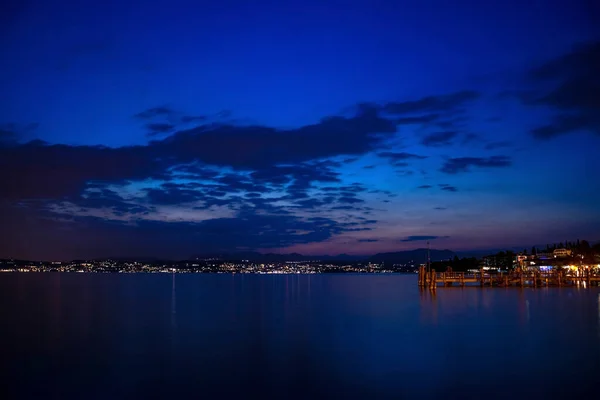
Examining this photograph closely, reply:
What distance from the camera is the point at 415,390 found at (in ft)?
58.1

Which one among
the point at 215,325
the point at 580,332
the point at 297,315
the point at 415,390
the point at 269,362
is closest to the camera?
the point at 415,390

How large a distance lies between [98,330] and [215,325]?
7.45 meters

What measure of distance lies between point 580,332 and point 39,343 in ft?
99.2

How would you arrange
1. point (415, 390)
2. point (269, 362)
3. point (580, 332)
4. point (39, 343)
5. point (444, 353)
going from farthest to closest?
point (580, 332)
point (39, 343)
point (444, 353)
point (269, 362)
point (415, 390)

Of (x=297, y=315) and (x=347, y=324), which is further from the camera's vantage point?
(x=297, y=315)

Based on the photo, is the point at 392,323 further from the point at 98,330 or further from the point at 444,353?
the point at 98,330

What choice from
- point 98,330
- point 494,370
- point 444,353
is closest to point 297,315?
point 98,330

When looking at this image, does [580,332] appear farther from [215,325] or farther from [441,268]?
[441,268]

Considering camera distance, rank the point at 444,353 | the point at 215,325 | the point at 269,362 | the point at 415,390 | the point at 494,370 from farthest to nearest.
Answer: the point at 215,325, the point at 444,353, the point at 269,362, the point at 494,370, the point at 415,390

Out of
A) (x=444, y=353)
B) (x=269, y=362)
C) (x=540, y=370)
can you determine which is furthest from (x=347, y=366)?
(x=540, y=370)

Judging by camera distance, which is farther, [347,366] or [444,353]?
[444,353]

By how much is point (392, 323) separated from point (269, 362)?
52.5 feet

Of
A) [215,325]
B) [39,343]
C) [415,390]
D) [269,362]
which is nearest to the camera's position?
[415,390]

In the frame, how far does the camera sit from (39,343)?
90.0ft
